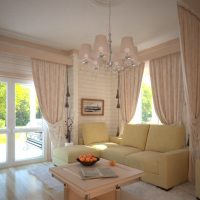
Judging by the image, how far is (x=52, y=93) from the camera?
4422 mm

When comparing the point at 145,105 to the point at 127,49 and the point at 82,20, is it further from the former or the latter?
the point at 82,20

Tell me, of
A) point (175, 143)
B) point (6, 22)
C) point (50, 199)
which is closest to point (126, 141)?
point (175, 143)

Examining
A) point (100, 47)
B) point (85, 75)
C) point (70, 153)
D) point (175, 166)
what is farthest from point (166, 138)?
point (85, 75)

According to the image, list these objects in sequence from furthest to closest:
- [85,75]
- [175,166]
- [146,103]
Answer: [85,75] → [146,103] → [175,166]

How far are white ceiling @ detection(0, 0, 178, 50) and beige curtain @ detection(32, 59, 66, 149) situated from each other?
0.61 metres

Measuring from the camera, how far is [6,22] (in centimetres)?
337

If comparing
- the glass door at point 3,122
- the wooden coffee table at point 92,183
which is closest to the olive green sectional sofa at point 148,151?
the wooden coffee table at point 92,183

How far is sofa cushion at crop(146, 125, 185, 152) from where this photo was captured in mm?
3471

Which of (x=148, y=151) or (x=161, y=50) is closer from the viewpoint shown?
(x=148, y=151)

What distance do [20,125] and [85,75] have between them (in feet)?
6.62

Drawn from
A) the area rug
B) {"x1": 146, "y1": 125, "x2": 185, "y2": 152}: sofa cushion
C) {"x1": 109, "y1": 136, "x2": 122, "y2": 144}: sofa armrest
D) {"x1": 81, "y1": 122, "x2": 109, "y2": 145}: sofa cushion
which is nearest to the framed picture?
{"x1": 81, "y1": 122, "x2": 109, "y2": 145}: sofa cushion

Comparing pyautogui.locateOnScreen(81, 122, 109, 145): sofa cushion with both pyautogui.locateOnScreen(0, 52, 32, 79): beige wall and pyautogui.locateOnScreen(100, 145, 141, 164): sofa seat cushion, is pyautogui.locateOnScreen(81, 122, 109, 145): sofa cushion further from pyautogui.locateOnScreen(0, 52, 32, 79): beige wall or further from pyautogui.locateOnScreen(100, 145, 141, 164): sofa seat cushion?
pyautogui.locateOnScreen(0, 52, 32, 79): beige wall

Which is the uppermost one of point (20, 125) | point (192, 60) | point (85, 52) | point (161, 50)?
point (161, 50)

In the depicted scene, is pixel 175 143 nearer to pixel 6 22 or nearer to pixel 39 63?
pixel 39 63
